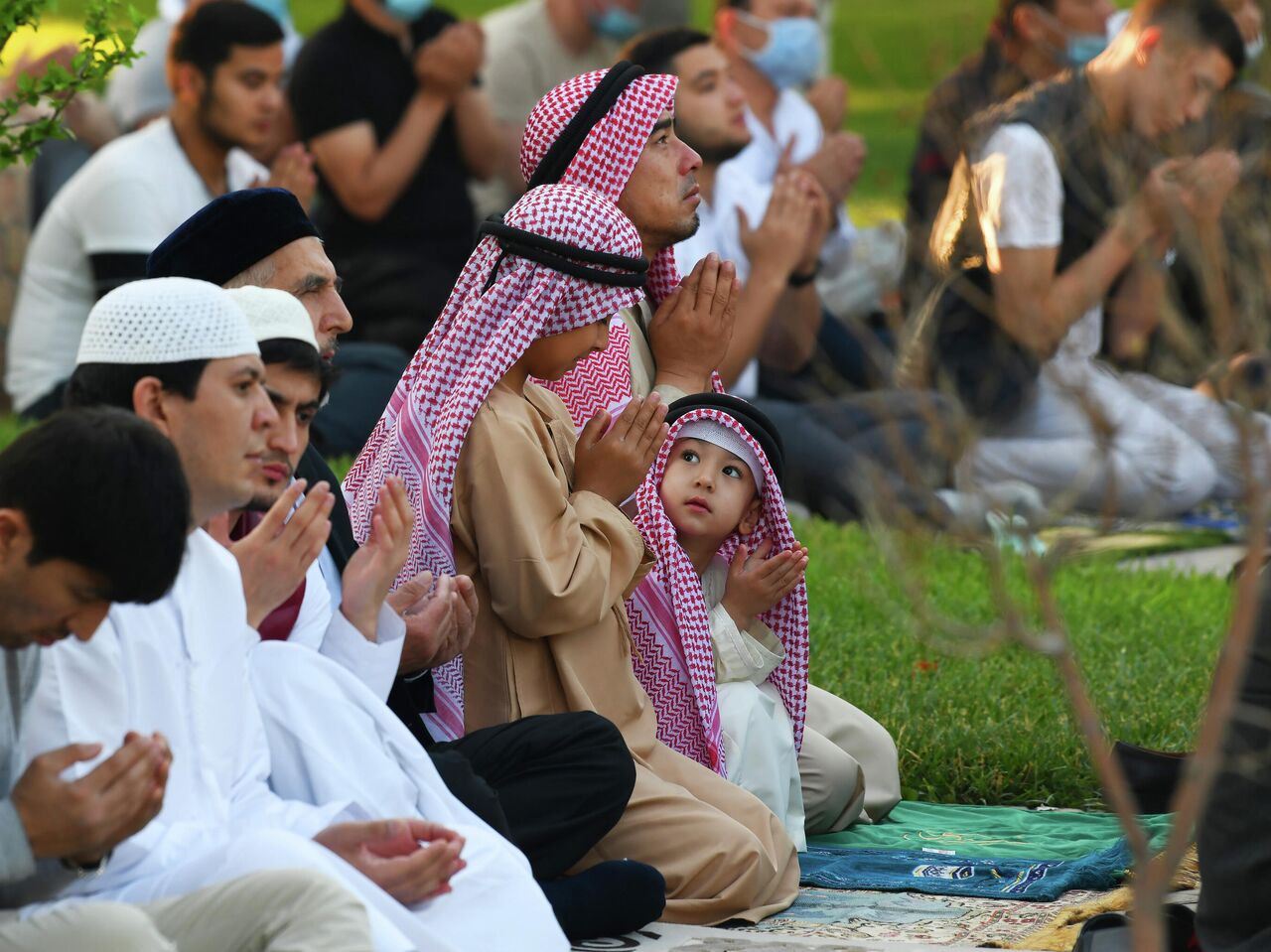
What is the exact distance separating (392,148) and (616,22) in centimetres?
226

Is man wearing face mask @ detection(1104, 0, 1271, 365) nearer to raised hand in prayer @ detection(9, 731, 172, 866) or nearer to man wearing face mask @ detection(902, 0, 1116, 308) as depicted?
man wearing face mask @ detection(902, 0, 1116, 308)

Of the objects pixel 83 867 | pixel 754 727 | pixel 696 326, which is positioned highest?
pixel 696 326

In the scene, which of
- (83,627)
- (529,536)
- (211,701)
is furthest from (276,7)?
(83,627)

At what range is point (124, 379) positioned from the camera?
3.71 meters

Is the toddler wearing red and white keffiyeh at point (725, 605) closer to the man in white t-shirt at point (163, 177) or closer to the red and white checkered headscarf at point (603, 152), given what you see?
the red and white checkered headscarf at point (603, 152)

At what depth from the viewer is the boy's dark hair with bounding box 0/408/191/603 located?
10.3 ft

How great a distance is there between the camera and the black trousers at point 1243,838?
3766 mm

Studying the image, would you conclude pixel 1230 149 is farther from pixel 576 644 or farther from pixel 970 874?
pixel 576 644

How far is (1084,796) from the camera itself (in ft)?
18.8

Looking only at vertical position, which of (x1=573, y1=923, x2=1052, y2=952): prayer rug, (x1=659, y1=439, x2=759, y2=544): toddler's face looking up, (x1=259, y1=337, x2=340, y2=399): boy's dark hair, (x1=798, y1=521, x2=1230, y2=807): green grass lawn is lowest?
(x1=798, y1=521, x2=1230, y2=807): green grass lawn

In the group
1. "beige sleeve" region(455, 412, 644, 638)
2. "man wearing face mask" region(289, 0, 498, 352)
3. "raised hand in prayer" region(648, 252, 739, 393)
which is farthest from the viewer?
"man wearing face mask" region(289, 0, 498, 352)

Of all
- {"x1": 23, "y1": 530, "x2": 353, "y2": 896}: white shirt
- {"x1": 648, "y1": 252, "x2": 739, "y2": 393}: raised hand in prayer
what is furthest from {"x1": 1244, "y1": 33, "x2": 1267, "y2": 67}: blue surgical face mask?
{"x1": 23, "y1": 530, "x2": 353, "y2": 896}: white shirt

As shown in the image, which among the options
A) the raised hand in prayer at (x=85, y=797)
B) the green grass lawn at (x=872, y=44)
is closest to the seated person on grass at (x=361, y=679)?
the raised hand in prayer at (x=85, y=797)

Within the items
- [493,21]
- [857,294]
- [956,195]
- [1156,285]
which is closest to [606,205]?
[1156,285]
